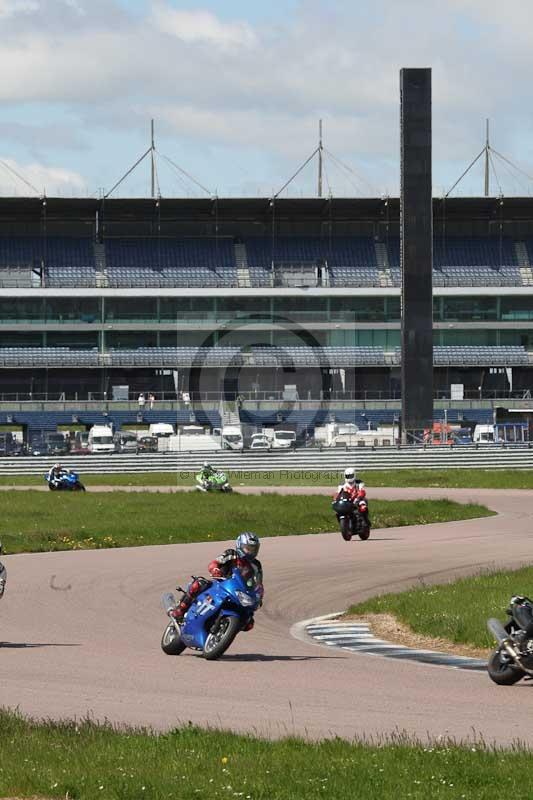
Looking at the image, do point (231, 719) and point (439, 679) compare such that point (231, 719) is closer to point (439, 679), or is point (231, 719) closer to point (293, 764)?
point (293, 764)

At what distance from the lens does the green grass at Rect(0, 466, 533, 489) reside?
188 ft

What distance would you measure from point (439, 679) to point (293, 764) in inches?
204

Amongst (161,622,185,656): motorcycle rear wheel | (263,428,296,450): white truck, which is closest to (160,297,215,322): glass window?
(263,428,296,450): white truck

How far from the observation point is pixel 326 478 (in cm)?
6331

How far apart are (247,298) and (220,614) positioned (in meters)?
84.5

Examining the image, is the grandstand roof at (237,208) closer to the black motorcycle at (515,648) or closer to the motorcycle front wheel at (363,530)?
the motorcycle front wheel at (363,530)

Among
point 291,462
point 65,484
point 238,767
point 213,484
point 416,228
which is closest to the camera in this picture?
point 238,767

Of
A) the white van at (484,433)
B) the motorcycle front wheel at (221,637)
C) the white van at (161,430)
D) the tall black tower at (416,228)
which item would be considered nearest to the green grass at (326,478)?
the tall black tower at (416,228)

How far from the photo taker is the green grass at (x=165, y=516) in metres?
32.4

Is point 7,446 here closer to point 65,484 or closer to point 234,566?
point 65,484

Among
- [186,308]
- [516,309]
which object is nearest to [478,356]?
[516,309]

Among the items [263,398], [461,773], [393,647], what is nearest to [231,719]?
[461,773]

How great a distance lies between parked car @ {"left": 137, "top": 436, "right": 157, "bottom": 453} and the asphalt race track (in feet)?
149

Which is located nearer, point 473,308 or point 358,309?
point 358,309
